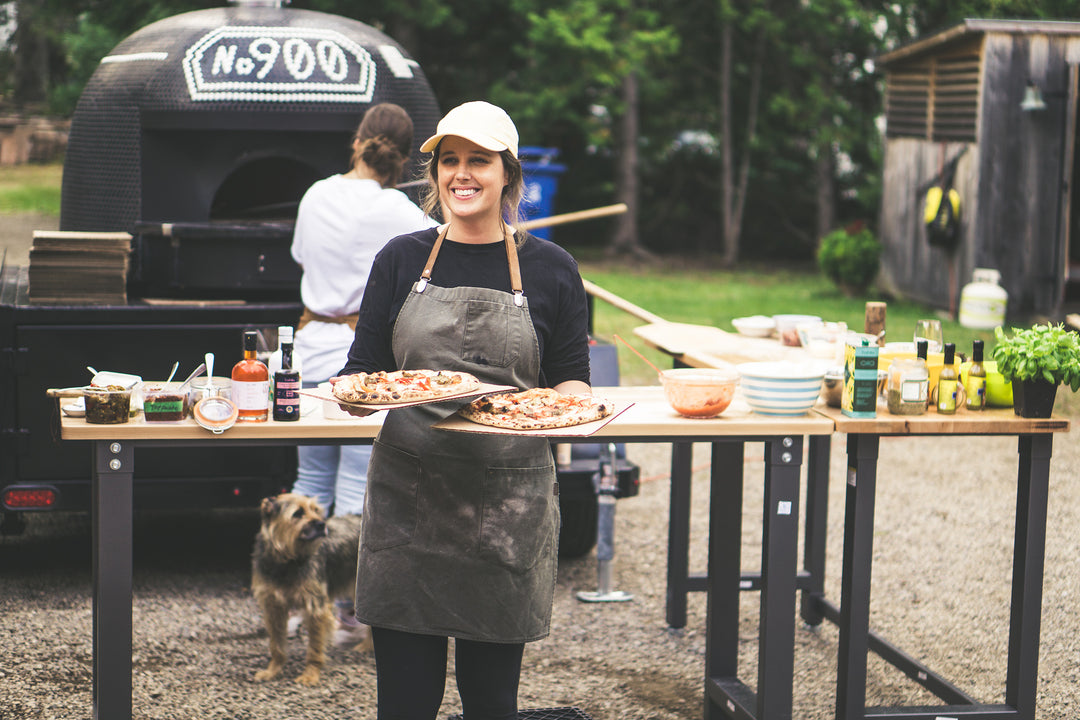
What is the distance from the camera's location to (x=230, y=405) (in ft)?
10.8

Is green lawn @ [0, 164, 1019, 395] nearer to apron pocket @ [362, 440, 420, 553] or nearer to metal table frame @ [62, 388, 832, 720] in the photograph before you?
metal table frame @ [62, 388, 832, 720]

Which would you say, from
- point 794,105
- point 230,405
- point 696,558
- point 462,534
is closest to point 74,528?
point 696,558

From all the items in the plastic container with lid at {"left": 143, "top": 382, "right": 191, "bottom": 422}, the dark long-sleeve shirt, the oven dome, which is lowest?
the plastic container with lid at {"left": 143, "top": 382, "right": 191, "bottom": 422}

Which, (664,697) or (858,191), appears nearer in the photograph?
(664,697)

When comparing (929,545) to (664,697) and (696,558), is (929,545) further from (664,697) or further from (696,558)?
(664,697)

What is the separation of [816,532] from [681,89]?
1617 cm

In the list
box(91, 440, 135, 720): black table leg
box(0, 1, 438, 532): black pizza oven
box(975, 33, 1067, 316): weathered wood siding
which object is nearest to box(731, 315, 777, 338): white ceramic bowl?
box(0, 1, 438, 532): black pizza oven

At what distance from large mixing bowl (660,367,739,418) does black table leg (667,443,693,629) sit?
156 cm

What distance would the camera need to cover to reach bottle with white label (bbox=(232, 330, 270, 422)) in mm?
3352

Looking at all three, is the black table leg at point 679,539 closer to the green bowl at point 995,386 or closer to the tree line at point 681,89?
the green bowl at point 995,386

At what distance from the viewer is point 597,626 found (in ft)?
16.9

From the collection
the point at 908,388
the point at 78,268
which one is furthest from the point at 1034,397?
the point at 78,268

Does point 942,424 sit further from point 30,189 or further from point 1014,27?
point 30,189

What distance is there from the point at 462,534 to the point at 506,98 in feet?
53.3
